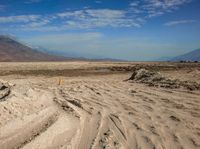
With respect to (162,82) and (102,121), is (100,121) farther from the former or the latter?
(162,82)

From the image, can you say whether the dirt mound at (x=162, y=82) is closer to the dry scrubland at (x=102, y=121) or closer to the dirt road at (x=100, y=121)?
the dry scrubland at (x=102, y=121)

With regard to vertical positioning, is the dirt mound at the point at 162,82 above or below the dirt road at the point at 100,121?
above

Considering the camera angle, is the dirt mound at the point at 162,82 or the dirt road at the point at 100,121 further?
the dirt mound at the point at 162,82

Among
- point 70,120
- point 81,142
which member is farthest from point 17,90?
point 81,142

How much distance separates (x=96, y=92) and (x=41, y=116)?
4.86 m

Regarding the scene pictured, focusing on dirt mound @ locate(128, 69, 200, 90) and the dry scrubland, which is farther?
dirt mound @ locate(128, 69, 200, 90)

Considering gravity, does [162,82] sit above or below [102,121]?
above

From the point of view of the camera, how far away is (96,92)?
42.5 ft

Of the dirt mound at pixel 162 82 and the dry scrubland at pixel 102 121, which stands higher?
the dirt mound at pixel 162 82

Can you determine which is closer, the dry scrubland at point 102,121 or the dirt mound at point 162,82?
the dry scrubland at point 102,121

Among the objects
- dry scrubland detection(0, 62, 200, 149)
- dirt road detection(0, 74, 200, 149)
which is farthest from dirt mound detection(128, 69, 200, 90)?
dirt road detection(0, 74, 200, 149)

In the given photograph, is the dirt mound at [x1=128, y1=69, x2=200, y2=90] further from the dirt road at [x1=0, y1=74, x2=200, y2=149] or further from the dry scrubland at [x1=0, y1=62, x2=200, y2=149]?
the dirt road at [x1=0, y1=74, x2=200, y2=149]

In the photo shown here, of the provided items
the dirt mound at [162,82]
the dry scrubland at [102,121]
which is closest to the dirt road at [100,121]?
the dry scrubland at [102,121]

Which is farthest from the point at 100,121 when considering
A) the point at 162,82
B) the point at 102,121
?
the point at 162,82
